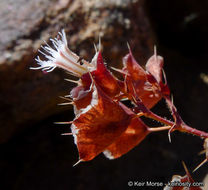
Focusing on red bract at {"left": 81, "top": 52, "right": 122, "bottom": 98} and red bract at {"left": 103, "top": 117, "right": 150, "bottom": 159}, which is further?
red bract at {"left": 103, "top": 117, "right": 150, "bottom": 159}

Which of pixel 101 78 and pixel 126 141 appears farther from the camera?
pixel 126 141

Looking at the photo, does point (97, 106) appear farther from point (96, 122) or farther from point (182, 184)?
point (182, 184)

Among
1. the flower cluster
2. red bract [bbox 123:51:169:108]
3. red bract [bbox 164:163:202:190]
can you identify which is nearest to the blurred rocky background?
red bract [bbox 164:163:202:190]

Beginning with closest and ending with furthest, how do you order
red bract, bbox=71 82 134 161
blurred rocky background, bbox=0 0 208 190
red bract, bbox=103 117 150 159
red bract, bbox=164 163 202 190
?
1. red bract, bbox=71 82 134 161
2. red bract, bbox=164 163 202 190
3. red bract, bbox=103 117 150 159
4. blurred rocky background, bbox=0 0 208 190

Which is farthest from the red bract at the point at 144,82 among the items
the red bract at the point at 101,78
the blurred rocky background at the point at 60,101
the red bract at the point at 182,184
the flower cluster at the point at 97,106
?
the blurred rocky background at the point at 60,101

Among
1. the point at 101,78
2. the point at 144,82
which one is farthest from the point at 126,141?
the point at 101,78

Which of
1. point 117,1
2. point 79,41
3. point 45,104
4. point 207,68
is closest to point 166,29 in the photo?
point 207,68

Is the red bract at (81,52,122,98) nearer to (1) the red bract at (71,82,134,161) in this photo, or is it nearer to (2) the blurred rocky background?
(1) the red bract at (71,82,134,161)

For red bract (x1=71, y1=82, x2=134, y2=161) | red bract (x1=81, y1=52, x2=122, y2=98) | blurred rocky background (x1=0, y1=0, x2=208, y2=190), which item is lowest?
blurred rocky background (x1=0, y1=0, x2=208, y2=190)

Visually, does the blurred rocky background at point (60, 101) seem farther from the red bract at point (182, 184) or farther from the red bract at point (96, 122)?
the red bract at point (96, 122)

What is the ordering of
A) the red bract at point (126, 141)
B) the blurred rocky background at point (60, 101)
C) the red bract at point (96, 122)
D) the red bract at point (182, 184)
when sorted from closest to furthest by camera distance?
1. the red bract at point (96, 122)
2. the red bract at point (182, 184)
3. the red bract at point (126, 141)
4. the blurred rocky background at point (60, 101)
